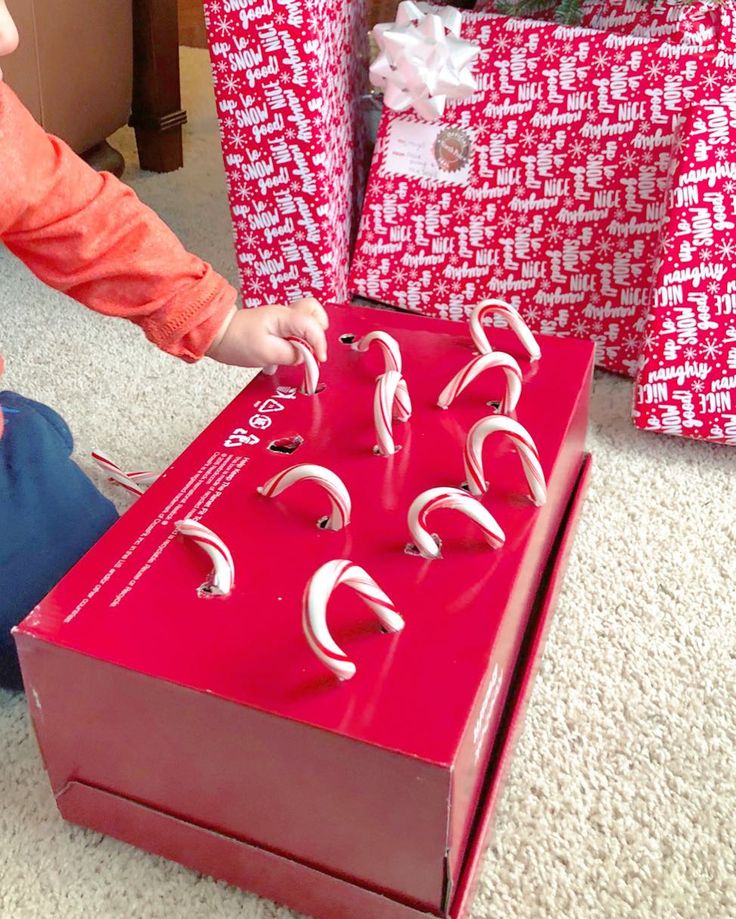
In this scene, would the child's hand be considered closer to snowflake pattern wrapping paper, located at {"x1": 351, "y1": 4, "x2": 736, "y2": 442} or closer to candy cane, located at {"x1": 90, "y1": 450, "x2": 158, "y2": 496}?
candy cane, located at {"x1": 90, "y1": 450, "x2": 158, "y2": 496}

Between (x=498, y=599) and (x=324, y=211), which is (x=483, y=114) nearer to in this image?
(x=324, y=211)

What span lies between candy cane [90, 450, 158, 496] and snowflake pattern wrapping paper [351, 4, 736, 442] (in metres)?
0.46

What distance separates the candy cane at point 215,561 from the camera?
549 millimetres

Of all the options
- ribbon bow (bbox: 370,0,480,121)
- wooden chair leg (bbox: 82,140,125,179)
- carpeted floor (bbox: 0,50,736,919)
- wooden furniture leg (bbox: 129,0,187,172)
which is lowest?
carpeted floor (bbox: 0,50,736,919)

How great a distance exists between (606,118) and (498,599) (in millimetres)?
704

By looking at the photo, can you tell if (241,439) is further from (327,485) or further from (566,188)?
(566,188)

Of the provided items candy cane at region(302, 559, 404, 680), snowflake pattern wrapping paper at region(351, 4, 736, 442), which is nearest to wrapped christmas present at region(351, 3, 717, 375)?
snowflake pattern wrapping paper at region(351, 4, 736, 442)

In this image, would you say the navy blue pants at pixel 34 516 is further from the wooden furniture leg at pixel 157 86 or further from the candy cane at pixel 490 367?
the wooden furniture leg at pixel 157 86

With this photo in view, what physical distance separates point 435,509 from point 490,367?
0.18 meters

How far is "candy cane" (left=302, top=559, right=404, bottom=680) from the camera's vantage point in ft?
1.57

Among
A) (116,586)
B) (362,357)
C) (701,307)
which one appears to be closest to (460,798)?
(116,586)

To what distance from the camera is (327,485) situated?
1.89ft

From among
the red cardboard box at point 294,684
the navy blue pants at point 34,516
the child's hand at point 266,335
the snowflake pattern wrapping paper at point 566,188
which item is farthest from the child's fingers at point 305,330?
the snowflake pattern wrapping paper at point 566,188

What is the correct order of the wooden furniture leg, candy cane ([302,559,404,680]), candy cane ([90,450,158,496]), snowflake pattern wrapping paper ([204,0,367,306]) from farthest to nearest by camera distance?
the wooden furniture leg < snowflake pattern wrapping paper ([204,0,367,306]) < candy cane ([90,450,158,496]) < candy cane ([302,559,404,680])
